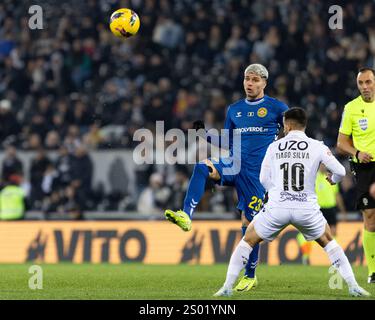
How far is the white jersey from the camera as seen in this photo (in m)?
9.06

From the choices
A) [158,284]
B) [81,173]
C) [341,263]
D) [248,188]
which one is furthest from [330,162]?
[81,173]

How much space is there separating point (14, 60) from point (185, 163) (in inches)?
217

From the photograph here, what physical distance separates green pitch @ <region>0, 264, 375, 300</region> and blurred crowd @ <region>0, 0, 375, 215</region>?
17.4 ft

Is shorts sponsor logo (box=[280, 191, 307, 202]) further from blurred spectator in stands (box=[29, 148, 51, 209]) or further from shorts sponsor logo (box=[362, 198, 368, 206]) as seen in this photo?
blurred spectator in stands (box=[29, 148, 51, 209])

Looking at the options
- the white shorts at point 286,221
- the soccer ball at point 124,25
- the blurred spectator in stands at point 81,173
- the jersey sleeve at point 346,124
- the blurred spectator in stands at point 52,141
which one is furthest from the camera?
Result: the blurred spectator in stands at point 52,141

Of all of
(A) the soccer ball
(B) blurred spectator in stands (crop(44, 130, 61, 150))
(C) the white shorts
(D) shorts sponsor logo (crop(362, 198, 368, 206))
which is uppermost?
(A) the soccer ball

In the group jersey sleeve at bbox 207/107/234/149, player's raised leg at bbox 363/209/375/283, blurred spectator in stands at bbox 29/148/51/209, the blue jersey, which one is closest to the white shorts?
the blue jersey

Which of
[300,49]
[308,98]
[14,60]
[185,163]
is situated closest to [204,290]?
[185,163]

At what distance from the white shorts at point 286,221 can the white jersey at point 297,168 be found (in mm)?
54

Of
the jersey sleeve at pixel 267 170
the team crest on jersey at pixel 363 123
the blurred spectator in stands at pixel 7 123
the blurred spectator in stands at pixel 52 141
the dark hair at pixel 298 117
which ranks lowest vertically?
the jersey sleeve at pixel 267 170

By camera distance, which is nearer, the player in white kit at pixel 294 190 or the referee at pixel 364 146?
the player in white kit at pixel 294 190

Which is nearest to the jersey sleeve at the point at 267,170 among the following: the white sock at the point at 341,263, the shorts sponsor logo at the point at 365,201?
the white sock at the point at 341,263

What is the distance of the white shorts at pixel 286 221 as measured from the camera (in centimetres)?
905

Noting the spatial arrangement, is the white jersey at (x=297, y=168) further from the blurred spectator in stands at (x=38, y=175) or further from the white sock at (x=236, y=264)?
the blurred spectator in stands at (x=38, y=175)
